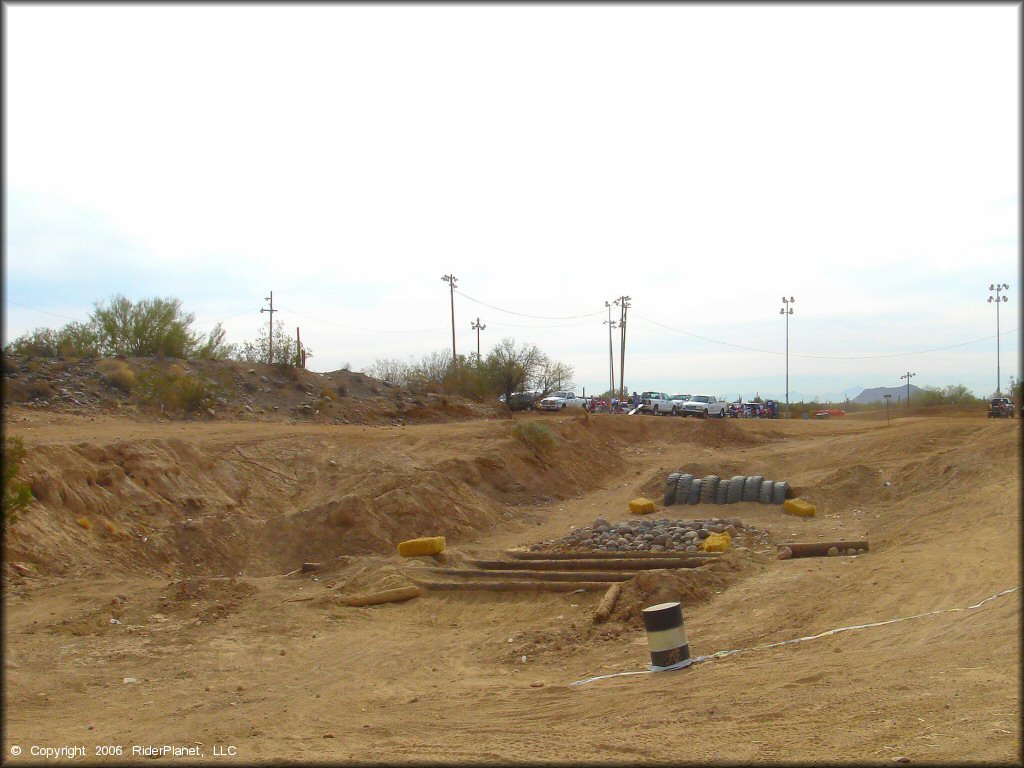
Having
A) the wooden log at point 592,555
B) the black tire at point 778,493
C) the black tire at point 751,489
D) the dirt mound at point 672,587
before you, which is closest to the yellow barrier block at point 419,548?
the wooden log at point 592,555

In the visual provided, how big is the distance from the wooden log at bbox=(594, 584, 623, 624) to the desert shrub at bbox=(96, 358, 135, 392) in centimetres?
2465

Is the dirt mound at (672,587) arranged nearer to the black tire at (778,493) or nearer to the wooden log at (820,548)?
the wooden log at (820,548)

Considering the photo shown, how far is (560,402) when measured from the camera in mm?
50812

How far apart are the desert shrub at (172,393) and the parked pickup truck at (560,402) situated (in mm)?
23477

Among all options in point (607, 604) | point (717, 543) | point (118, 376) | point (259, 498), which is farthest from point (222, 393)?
point (607, 604)

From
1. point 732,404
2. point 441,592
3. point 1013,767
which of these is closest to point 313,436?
point 441,592

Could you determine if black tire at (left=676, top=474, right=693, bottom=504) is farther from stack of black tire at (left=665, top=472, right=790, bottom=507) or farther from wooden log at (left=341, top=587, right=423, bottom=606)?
wooden log at (left=341, top=587, right=423, bottom=606)

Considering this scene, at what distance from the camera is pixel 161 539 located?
15680mm

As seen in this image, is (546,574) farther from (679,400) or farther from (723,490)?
(679,400)

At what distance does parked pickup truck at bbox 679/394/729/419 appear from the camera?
47.2 m

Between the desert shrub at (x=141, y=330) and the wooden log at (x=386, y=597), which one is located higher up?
the desert shrub at (x=141, y=330)

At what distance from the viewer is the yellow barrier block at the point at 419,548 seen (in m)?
15.5

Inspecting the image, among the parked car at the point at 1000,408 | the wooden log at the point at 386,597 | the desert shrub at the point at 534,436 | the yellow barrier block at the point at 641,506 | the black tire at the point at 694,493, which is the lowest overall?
the wooden log at the point at 386,597

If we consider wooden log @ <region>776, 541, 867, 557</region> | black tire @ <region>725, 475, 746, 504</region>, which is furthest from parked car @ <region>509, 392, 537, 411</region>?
wooden log @ <region>776, 541, 867, 557</region>
